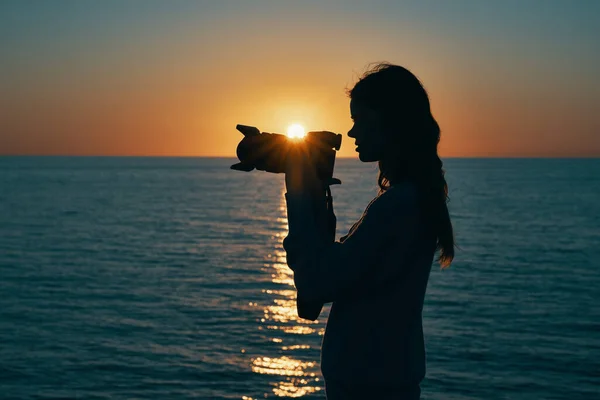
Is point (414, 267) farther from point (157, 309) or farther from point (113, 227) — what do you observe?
point (113, 227)

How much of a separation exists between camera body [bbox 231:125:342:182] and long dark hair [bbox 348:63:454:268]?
20 centimetres

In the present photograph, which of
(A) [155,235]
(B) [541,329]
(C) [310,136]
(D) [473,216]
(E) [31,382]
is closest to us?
(C) [310,136]

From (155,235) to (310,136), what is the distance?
178 feet

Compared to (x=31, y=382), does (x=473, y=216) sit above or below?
above

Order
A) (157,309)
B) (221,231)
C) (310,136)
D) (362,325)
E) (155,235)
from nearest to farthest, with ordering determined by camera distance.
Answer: (362,325)
(310,136)
(157,309)
(155,235)
(221,231)

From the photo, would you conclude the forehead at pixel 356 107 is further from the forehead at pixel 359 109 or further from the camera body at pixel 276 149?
the camera body at pixel 276 149

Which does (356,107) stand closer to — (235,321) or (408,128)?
(408,128)

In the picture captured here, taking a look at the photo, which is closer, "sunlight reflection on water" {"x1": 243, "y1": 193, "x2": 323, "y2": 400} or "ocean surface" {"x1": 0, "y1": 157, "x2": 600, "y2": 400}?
"sunlight reflection on water" {"x1": 243, "y1": 193, "x2": 323, "y2": 400}

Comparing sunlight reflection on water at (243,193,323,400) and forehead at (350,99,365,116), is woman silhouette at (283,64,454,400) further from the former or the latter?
sunlight reflection on water at (243,193,323,400)

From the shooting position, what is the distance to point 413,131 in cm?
248

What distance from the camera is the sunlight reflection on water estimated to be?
17.9 metres

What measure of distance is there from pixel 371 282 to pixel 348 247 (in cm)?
16

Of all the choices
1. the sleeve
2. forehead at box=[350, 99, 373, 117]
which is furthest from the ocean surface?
forehead at box=[350, 99, 373, 117]

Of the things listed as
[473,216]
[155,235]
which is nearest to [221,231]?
[155,235]
